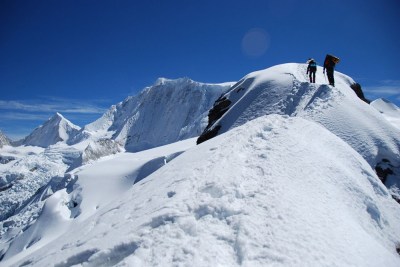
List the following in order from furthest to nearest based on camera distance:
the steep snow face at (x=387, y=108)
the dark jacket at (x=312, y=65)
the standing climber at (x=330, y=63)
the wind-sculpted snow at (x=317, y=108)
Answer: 1. the steep snow face at (x=387, y=108)
2. the dark jacket at (x=312, y=65)
3. the standing climber at (x=330, y=63)
4. the wind-sculpted snow at (x=317, y=108)

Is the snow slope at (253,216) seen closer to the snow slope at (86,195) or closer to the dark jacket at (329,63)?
the dark jacket at (329,63)

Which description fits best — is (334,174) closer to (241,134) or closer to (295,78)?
(241,134)

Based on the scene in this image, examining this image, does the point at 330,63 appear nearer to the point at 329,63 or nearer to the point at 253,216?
the point at 329,63

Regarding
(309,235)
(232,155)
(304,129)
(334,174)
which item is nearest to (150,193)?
(232,155)

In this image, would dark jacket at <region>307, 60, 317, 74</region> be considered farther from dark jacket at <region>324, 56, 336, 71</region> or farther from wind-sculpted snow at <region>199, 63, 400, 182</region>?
wind-sculpted snow at <region>199, 63, 400, 182</region>

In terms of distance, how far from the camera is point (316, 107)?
20.1m

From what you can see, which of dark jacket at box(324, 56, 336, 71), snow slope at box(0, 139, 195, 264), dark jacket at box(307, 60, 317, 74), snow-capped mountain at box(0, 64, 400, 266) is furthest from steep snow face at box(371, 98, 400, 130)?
snow-capped mountain at box(0, 64, 400, 266)

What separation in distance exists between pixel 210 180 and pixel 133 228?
2.40 metres

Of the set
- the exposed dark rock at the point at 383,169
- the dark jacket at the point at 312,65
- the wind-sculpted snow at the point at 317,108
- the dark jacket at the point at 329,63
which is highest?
the dark jacket at the point at 312,65

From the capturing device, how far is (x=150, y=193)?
356 inches

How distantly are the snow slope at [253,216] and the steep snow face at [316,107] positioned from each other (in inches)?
293

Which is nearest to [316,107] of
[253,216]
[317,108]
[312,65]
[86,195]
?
[317,108]

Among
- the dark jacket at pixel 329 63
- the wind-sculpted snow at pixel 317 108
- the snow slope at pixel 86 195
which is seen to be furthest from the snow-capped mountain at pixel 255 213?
the snow slope at pixel 86 195

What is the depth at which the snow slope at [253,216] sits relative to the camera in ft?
18.7
